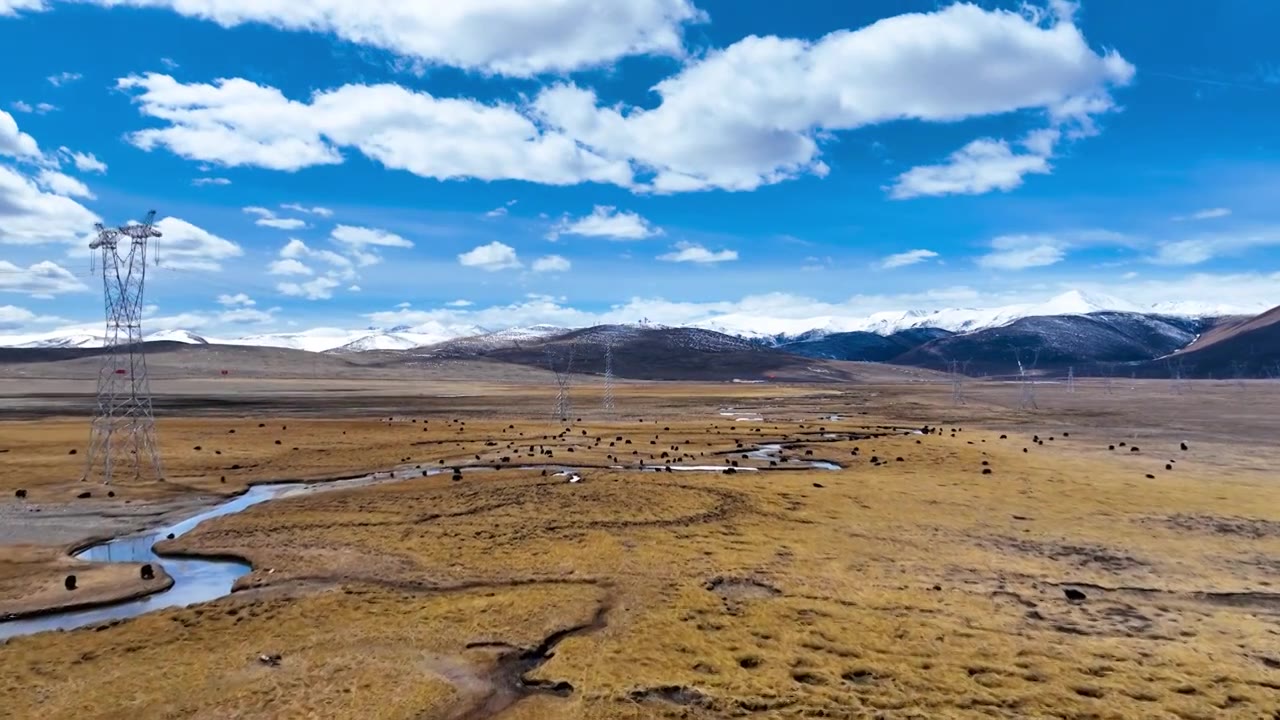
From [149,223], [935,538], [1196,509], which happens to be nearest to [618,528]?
[935,538]

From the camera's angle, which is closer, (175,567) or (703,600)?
(703,600)

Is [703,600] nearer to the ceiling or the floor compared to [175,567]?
nearer to the floor

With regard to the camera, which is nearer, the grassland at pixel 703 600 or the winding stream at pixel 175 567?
the grassland at pixel 703 600

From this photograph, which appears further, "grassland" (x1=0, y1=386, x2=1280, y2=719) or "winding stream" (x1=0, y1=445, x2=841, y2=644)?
"winding stream" (x1=0, y1=445, x2=841, y2=644)

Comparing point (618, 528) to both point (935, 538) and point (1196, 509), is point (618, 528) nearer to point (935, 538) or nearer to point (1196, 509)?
point (935, 538)
